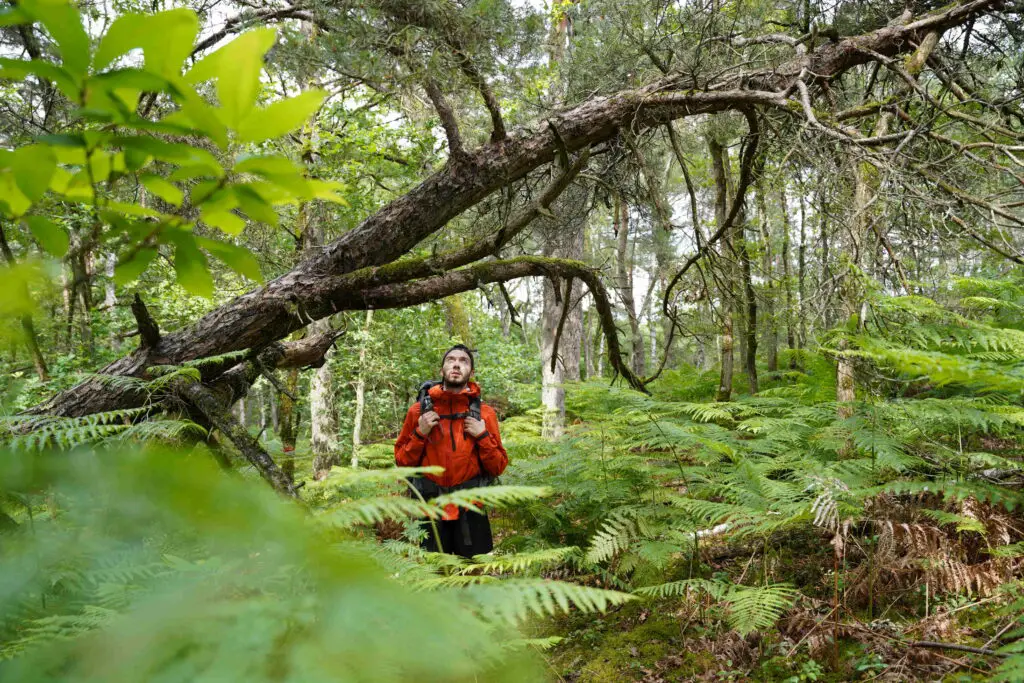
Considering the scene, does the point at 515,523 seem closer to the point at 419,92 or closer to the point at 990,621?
the point at 990,621

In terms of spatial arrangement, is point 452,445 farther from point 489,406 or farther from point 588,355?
point 588,355

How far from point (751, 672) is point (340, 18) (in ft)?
18.9

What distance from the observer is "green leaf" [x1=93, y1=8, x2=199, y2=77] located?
0.59 meters

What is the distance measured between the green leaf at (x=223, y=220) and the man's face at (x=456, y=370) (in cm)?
368

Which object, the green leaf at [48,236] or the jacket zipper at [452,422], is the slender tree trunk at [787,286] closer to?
the jacket zipper at [452,422]

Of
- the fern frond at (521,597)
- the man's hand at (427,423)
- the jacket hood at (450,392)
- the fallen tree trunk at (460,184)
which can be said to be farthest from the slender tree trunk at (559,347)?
the fern frond at (521,597)

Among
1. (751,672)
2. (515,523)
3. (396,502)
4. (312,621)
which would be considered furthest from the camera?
(515,523)

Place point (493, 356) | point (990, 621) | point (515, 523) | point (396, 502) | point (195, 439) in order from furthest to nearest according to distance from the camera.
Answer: point (493, 356), point (515, 523), point (195, 439), point (990, 621), point (396, 502)

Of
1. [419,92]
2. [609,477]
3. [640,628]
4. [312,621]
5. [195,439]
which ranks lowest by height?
[640,628]

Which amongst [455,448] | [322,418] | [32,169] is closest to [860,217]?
[455,448]

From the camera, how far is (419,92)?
5.76 meters

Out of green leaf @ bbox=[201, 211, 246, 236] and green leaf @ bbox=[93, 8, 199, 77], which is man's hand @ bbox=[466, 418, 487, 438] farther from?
green leaf @ bbox=[93, 8, 199, 77]

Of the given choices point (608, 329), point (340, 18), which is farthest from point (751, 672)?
point (340, 18)

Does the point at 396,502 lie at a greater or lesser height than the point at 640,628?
greater
